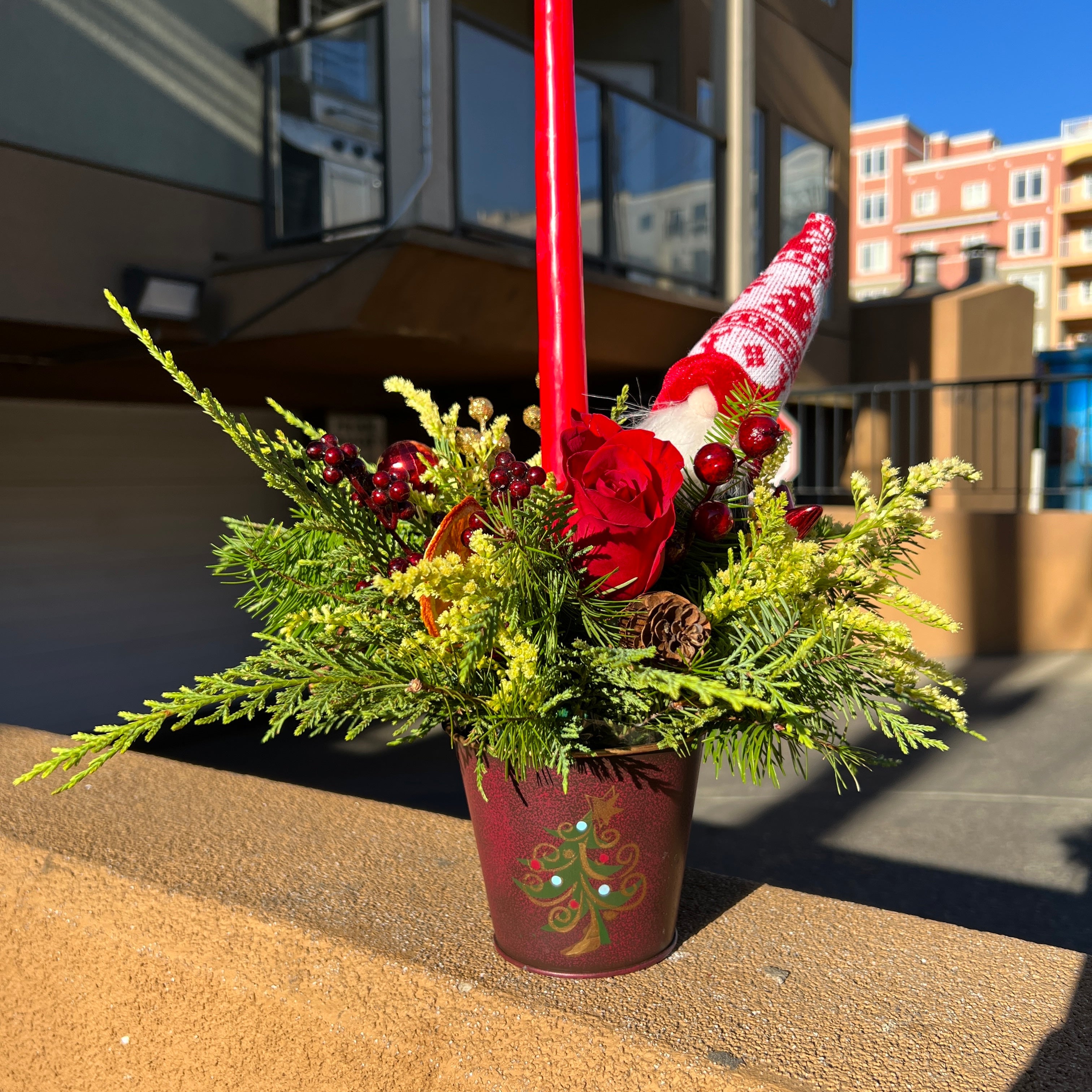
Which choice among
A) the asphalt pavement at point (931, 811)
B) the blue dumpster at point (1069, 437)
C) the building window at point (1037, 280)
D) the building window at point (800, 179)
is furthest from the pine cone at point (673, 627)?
the building window at point (1037, 280)

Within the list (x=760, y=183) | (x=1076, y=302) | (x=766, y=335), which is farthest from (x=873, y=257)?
(x=766, y=335)

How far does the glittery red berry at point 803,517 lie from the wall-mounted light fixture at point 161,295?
4.49 meters

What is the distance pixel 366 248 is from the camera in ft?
15.2

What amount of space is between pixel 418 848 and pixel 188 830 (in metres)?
0.34

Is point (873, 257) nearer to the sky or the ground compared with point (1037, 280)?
nearer to the sky

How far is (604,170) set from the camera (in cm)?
576

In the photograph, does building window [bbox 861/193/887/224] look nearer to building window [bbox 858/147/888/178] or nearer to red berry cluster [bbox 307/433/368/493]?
building window [bbox 858/147/888/178]

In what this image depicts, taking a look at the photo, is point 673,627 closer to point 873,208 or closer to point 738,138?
point 738,138

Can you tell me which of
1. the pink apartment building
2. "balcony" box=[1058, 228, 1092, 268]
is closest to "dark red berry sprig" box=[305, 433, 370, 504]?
the pink apartment building

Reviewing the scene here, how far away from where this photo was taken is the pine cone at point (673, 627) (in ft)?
2.70

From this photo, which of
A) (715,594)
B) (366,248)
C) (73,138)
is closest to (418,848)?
(715,594)

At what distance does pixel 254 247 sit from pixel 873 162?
48.0m

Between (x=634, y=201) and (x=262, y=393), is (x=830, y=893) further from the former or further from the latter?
(x=262, y=393)

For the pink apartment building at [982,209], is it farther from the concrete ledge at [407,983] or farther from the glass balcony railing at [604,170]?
the concrete ledge at [407,983]
